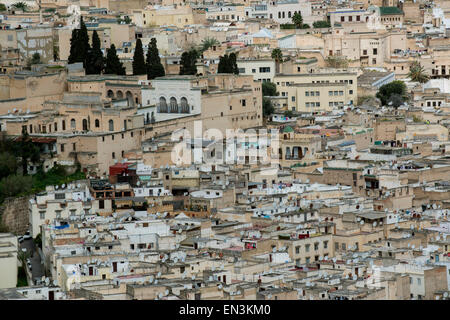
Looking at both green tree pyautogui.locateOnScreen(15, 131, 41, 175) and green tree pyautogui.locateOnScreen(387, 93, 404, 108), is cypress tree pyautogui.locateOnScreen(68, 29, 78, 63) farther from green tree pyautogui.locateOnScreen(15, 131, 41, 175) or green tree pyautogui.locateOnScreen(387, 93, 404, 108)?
green tree pyautogui.locateOnScreen(387, 93, 404, 108)

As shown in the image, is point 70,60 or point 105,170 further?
point 70,60

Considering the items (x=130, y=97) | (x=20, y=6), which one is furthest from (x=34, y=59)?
(x=20, y=6)

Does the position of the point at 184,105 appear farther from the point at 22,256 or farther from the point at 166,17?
the point at 166,17

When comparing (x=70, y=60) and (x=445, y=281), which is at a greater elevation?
(x=70, y=60)

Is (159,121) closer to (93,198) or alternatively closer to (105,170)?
(105,170)

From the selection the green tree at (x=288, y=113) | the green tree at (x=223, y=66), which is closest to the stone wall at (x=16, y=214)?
the green tree at (x=223, y=66)

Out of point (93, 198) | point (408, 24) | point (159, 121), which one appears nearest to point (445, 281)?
point (93, 198)

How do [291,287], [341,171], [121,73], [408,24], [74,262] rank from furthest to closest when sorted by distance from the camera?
[408,24] < [121,73] < [341,171] < [74,262] < [291,287]
